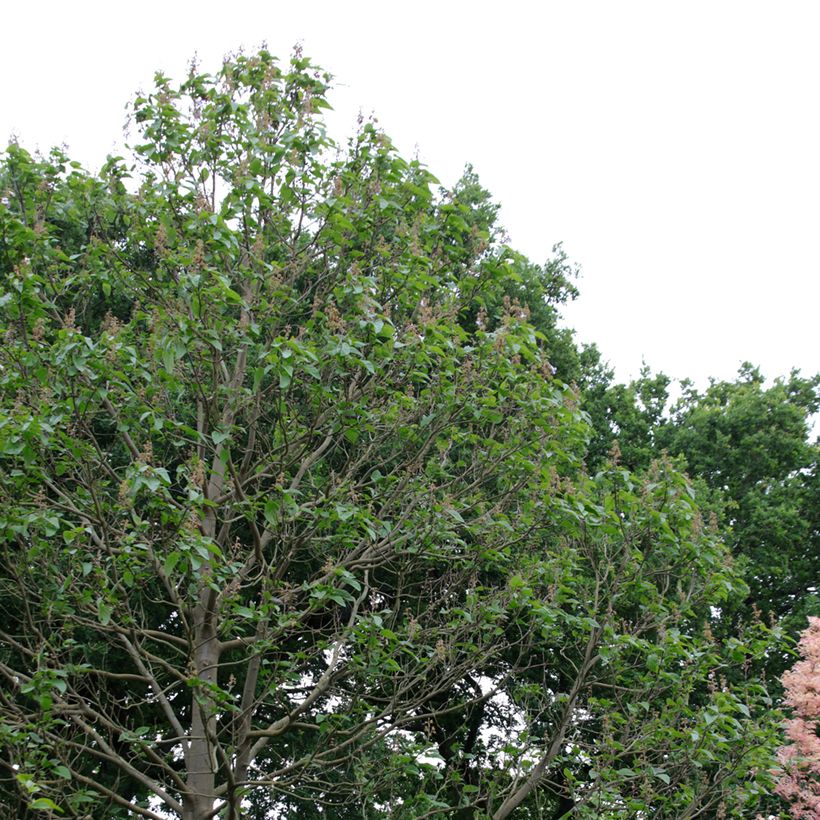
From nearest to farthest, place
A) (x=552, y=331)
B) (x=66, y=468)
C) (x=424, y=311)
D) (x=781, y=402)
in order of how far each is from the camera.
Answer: (x=66, y=468) → (x=424, y=311) → (x=552, y=331) → (x=781, y=402)

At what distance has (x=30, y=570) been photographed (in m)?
7.23

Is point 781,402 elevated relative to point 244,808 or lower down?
elevated

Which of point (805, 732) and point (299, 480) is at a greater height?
point (805, 732)

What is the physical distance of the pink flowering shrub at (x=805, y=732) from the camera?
1442 centimetres

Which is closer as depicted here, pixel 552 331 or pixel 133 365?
pixel 133 365

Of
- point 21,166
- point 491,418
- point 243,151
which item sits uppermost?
point 243,151

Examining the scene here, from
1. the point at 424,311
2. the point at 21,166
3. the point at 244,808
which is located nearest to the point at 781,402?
the point at 244,808

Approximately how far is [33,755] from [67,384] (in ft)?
8.41

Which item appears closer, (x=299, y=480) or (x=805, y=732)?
(x=299, y=480)

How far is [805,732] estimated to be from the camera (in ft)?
48.2

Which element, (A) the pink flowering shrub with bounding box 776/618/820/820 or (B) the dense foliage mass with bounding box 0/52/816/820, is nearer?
(B) the dense foliage mass with bounding box 0/52/816/820

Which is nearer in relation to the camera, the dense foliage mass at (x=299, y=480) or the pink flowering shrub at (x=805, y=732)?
the dense foliage mass at (x=299, y=480)

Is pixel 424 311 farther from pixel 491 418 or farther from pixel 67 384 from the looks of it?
pixel 67 384

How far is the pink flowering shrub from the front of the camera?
14422 mm
